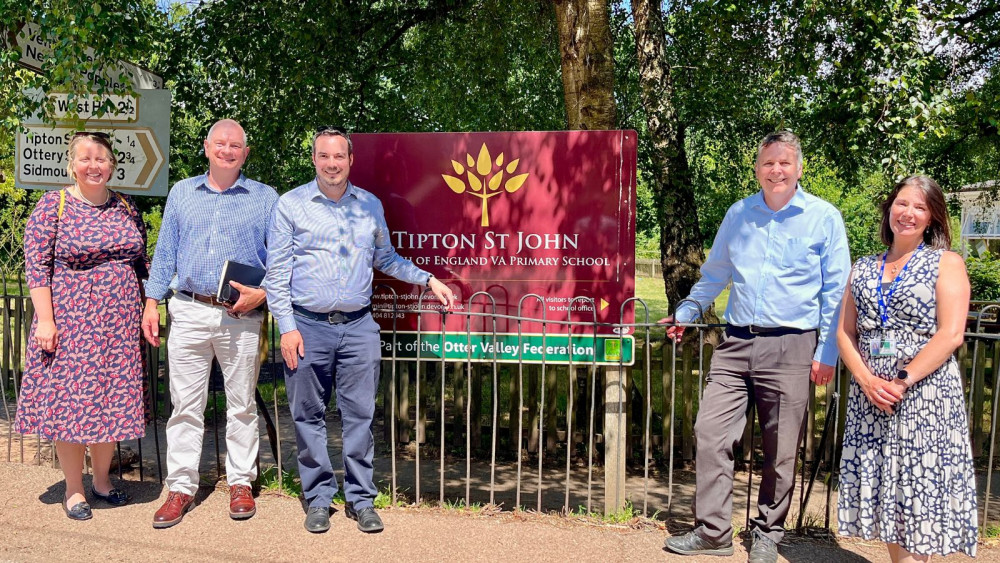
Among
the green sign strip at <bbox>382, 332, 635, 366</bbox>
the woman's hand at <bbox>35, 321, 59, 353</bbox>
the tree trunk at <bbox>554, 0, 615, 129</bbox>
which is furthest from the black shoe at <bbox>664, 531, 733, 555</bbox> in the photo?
the woman's hand at <bbox>35, 321, 59, 353</bbox>

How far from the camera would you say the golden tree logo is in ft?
15.5

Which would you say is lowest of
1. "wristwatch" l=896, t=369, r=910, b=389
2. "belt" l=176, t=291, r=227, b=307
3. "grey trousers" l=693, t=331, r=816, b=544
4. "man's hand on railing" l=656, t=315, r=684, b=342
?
"grey trousers" l=693, t=331, r=816, b=544

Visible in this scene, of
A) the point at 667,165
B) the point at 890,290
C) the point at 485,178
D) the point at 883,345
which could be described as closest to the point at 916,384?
the point at 883,345

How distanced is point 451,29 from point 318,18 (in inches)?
138

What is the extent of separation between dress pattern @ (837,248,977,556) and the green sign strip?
141 centimetres

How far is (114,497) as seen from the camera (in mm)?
4672

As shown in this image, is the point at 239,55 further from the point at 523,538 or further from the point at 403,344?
the point at 523,538

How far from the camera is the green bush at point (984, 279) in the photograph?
14445 mm

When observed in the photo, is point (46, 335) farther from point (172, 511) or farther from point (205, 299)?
point (172, 511)

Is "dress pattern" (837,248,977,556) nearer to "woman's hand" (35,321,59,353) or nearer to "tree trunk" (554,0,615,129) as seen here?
"tree trunk" (554,0,615,129)

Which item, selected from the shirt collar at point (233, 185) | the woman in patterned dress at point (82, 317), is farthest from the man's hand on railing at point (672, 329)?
the woman in patterned dress at point (82, 317)

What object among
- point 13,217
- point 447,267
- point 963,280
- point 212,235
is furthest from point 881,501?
point 13,217

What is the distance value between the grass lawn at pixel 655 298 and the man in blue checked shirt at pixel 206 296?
16.6 m

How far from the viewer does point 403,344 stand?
4.82 meters
